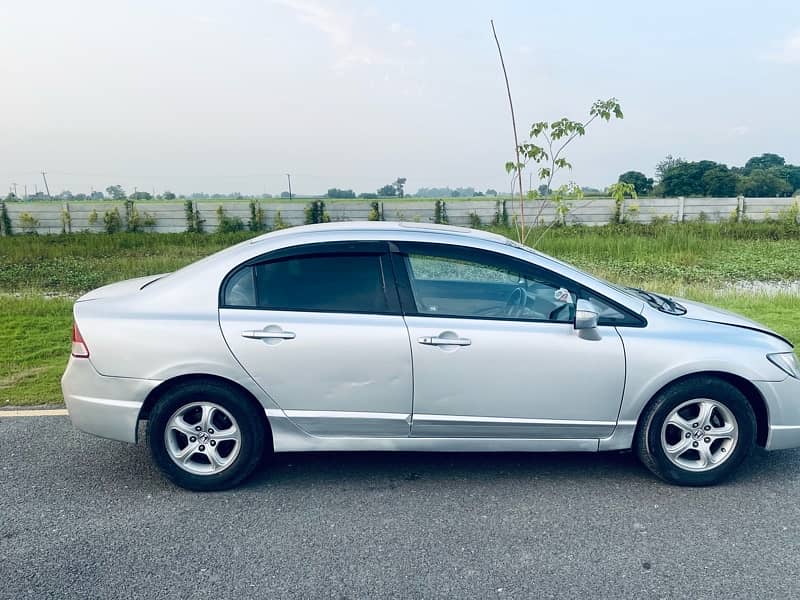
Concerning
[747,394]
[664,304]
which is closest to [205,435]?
[664,304]

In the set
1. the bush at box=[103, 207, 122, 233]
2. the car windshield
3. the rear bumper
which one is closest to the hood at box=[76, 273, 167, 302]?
the rear bumper

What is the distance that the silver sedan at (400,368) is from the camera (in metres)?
3.63

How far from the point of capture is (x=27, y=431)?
4652 millimetres

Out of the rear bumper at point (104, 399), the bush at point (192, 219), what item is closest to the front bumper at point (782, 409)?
the rear bumper at point (104, 399)

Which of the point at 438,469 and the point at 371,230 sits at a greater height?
the point at 371,230

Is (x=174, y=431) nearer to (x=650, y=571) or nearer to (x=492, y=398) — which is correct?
(x=492, y=398)

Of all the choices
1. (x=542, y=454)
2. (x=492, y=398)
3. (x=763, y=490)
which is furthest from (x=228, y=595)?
(x=763, y=490)

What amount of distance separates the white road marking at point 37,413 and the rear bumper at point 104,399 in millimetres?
1403

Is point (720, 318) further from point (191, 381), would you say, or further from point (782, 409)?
point (191, 381)

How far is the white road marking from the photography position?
497 cm

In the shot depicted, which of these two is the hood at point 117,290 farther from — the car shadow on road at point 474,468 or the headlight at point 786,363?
the headlight at point 786,363

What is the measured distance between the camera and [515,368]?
11.9 ft

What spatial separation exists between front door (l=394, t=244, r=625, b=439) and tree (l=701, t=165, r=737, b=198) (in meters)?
34.6

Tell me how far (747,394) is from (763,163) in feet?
134
